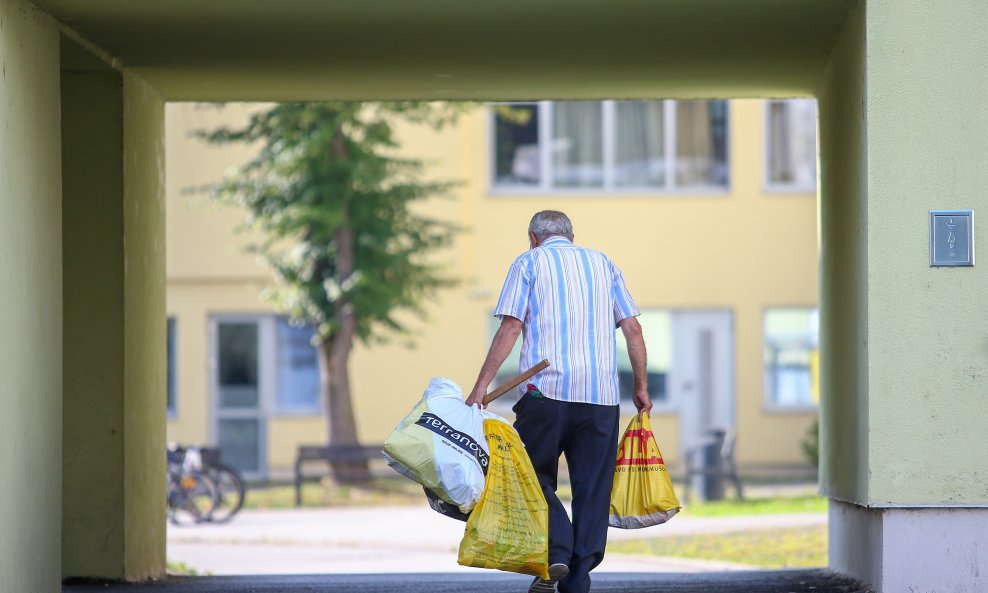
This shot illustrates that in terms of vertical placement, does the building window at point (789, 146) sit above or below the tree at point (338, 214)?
above

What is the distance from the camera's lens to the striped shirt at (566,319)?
7.09 meters

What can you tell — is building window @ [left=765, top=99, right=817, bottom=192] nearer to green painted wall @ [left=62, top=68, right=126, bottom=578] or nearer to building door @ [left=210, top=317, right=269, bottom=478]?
building door @ [left=210, top=317, right=269, bottom=478]

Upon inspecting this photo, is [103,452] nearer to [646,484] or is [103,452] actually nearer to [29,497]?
[29,497]

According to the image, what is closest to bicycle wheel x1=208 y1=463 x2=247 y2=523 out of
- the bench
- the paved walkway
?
the paved walkway

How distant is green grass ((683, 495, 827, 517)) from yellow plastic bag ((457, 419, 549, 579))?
10.6m

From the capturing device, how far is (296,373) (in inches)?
1031

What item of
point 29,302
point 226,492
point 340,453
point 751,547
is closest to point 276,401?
point 340,453

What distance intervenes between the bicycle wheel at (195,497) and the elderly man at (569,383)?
429 inches

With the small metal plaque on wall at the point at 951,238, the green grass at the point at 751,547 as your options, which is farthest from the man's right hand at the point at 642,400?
A: the green grass at the point at 751,547

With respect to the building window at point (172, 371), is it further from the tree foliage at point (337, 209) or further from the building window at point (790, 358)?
the building window at point (790, 358)

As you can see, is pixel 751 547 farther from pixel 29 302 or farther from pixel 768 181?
pixel 768 181

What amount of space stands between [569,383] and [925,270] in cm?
170

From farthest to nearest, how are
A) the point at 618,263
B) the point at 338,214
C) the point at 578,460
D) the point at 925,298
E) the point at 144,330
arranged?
the point at 618,263 < the point at 338,214 < the point at 144,330 < the point at 925,298 < the point at 578,460

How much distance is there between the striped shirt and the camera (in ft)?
23.3
